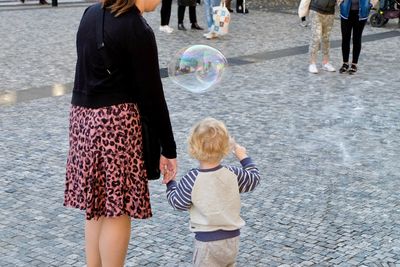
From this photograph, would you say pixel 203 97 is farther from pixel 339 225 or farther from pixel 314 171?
pixel 339 225

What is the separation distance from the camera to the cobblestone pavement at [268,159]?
13.4 feet

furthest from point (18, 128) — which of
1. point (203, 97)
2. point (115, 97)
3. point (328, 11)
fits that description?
point (328, 11)

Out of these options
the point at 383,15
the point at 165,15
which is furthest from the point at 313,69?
the point at 383,15

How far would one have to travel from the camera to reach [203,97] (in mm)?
8070

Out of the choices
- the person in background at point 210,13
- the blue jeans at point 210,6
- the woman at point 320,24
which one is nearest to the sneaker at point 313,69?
the woman at point 320,24

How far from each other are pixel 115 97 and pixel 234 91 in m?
5.50

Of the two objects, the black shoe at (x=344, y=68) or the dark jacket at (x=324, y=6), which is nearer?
the dark jacket at (x=324, y=6)

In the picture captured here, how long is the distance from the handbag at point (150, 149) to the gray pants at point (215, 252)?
0.39m

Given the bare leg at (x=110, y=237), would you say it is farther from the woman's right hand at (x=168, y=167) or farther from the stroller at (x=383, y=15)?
the stroller at (x=383, y=15)

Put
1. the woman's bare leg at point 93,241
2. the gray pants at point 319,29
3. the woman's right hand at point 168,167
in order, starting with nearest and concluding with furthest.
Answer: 1. the woman's right hand at point 168,167
2. the woman's bare leg at point 93,241
3. the gray pants at point 319,29

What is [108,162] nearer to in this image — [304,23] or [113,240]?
[113,240]

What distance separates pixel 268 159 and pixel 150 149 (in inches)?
112

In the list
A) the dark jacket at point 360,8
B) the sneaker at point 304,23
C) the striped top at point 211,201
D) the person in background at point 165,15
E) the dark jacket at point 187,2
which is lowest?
the sneaker at point 304,23

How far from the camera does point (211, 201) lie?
2916mm
